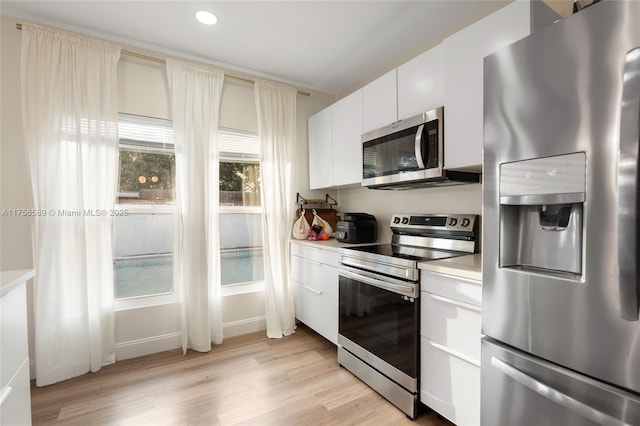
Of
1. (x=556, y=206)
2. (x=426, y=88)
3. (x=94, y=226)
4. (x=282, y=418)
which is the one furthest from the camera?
(x=94, y=226)

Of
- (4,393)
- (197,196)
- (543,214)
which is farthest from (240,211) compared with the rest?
(543,214)

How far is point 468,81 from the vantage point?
1.64 metres

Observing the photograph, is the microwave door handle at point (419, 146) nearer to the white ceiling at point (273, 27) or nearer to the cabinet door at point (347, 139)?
the cabinet door at point (347, 139)

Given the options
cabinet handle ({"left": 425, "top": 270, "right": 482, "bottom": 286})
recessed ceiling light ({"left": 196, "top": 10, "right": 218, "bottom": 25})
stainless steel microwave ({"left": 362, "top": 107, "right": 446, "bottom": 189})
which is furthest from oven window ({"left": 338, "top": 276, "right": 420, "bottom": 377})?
recessed ceiling light ({"left": 196, "top": 10, "right": 218, "bottom": 25})

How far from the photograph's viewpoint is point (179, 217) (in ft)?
8.29

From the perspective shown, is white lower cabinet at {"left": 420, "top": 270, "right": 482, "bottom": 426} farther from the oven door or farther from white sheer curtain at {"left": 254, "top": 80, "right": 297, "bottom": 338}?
white sheer curtain at {"left": 254, "top": 80, "right": 297, "bottom": 338}

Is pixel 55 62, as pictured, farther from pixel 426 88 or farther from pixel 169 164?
pixel 426 88

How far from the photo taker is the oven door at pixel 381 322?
5.54 ft

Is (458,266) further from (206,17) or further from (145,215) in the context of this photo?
(145,215)

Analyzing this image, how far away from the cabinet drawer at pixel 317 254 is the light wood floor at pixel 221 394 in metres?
0.79

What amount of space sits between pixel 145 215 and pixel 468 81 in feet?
8.62

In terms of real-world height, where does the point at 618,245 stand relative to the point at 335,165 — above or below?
below

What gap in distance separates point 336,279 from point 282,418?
3.24 feet

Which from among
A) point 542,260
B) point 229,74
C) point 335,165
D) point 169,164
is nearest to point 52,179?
point 169,164
